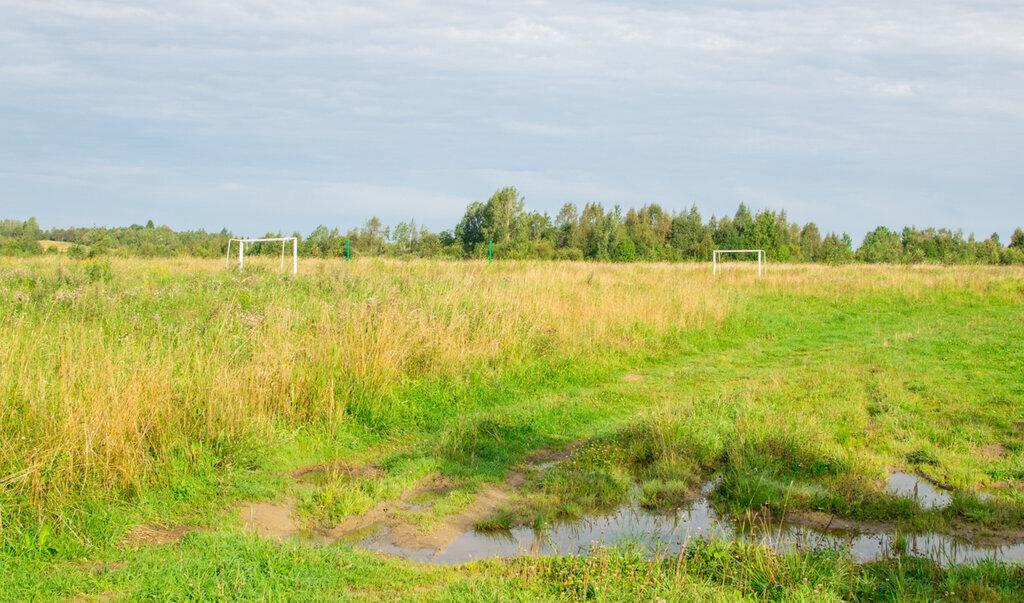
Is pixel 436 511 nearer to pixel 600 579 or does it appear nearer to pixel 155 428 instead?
pixel 600 579

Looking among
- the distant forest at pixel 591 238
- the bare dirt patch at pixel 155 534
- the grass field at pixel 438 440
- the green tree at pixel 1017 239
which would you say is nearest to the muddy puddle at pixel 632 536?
the grass field at pixel 438 440

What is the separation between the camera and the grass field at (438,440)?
12.1ft

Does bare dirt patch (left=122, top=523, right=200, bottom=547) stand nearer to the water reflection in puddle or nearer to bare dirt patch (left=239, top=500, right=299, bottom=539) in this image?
bare dirt patch (left=239, top=500, right=299, bottom=539)

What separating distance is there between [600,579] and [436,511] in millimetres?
1758

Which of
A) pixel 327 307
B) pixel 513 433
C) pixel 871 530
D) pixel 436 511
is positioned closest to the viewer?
pixel 871 530

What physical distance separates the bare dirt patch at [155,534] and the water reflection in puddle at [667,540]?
1.14 m

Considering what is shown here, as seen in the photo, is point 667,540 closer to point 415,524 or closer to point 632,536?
point 632,536

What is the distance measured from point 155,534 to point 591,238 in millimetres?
54583

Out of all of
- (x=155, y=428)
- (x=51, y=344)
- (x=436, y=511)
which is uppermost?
(x=51, y=344)

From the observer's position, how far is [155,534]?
4355 mm

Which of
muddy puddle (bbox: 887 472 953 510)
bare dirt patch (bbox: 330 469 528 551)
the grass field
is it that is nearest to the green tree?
the grass field

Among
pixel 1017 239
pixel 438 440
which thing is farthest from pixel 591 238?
pixel 438 440

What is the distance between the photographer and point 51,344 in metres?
5.80

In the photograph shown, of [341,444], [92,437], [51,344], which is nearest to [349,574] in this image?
[92,437]
